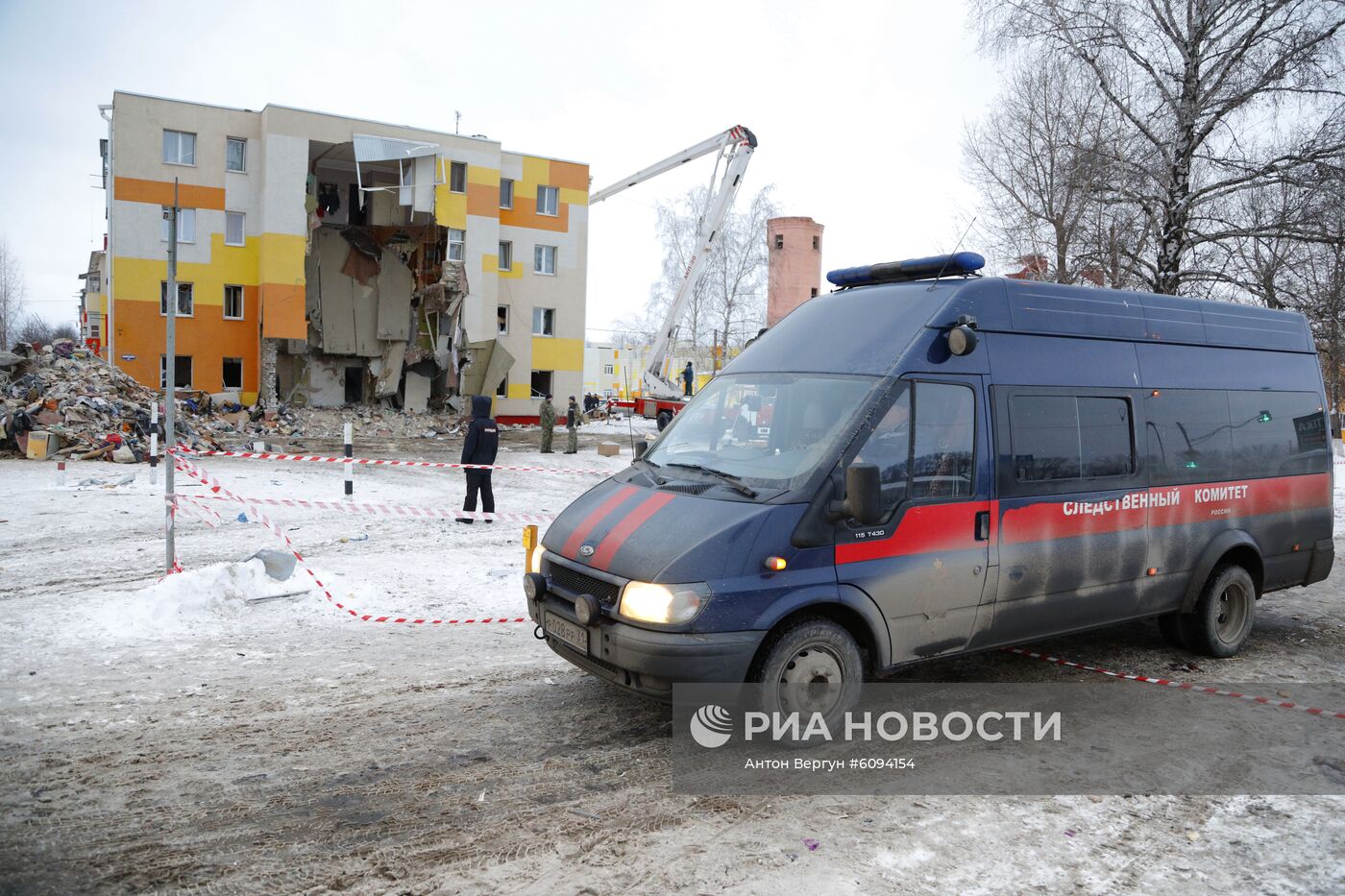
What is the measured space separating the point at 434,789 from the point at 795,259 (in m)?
41.7

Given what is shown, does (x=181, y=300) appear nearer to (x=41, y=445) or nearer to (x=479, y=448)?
(x=41, y=445)

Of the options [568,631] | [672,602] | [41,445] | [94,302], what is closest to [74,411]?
[41,445]

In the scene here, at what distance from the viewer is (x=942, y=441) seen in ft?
17.4

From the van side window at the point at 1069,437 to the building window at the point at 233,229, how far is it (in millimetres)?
33370

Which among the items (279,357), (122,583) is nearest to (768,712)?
(122,583)

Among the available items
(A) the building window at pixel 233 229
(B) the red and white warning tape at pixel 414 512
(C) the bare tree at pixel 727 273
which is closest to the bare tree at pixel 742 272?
(C) the bare tree at pixel 727 273

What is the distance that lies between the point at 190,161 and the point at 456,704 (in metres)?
32.8

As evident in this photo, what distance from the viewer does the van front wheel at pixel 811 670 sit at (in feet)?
15.4

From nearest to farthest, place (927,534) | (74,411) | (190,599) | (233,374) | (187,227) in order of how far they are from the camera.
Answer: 1. (927,534)
2. (190,599)
3. (74,411)
4. (187,227)
5. (233,374)

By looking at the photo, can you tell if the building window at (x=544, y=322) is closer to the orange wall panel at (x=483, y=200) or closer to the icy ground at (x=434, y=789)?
the orange wall panel at (x=483, y=200)

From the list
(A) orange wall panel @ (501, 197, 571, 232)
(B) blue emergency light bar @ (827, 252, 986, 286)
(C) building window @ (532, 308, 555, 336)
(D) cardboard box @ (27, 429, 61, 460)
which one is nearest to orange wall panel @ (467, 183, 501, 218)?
(A) orange wall panel @ (501, 197, 571, 232)

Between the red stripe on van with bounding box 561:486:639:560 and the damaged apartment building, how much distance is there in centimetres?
2920

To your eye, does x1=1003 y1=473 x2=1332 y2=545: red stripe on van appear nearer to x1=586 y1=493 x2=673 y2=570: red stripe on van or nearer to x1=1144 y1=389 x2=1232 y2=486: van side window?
x1=1144 y1=389 x2=1232 y2=486: van side window

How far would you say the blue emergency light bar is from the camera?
5.67m
